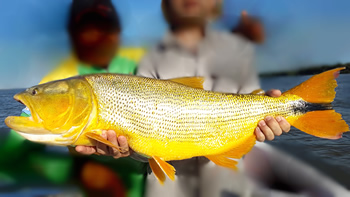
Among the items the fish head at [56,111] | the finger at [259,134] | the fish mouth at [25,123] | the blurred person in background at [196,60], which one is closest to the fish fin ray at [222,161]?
the finger at [259,134]

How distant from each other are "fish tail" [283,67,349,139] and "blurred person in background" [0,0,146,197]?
0.71 meters

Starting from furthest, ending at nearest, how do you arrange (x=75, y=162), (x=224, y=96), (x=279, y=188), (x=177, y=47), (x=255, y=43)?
(x=75, y=162), (x=279, y=188), (x=255, y=43), (x=177, y=47), (x=224, y=96)

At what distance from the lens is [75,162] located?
1875 millimetres

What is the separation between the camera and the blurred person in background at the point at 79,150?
4.10 feet

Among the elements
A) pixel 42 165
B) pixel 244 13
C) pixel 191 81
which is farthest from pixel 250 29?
pixel 42 165

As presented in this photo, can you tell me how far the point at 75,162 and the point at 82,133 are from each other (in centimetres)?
130

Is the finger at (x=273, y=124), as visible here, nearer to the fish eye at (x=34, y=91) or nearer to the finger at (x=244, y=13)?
the finger at (x=244, y=13)

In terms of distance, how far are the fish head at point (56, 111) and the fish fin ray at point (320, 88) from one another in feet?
2.67

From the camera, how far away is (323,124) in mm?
865

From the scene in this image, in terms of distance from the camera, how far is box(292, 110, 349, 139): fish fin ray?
2.79 ft

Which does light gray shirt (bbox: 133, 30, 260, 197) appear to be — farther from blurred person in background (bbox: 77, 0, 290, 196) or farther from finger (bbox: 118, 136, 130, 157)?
finger (bbox: 118, 136, 130, 157)

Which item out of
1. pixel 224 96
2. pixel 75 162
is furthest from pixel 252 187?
pixel 75 162

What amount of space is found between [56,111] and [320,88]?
3.21 feet

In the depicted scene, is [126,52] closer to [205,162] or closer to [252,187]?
[205,162]
